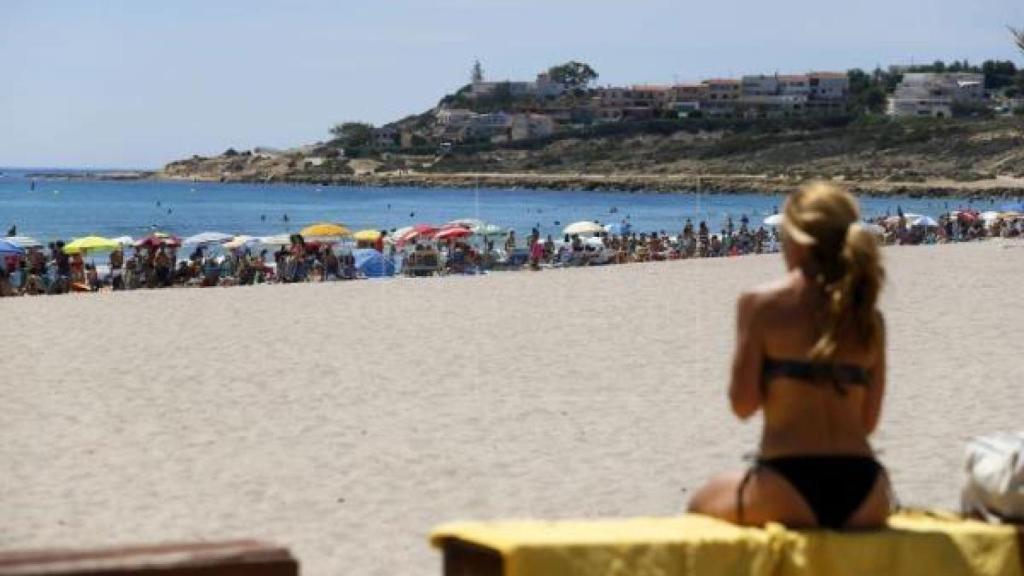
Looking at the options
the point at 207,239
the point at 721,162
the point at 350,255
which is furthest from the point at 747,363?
the point at 721,162

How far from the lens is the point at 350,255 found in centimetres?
3153

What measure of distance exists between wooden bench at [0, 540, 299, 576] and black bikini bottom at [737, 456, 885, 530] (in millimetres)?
1164

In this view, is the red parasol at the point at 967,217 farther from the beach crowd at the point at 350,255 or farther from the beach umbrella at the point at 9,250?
the beach umbrella at the point at 9,250

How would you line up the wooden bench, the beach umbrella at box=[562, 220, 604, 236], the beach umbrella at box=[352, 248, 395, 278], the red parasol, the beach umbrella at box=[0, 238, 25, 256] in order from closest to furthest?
the wooden bench < the beach umbrella at box=[0, 238, 25, 256] < the beach umbrella at box=[352, 248, 395, 278] < the beach umbrella at box=[562, 220, 604, 236] < the red parasol

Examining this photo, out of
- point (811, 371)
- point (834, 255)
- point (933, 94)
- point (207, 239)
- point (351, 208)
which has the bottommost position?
point (351, 208)

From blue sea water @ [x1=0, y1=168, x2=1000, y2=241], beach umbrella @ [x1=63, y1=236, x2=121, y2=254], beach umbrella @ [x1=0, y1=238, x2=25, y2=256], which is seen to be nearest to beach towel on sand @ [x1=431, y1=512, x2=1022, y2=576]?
beach umbrella @ [x1=0, y1=238, x2=25, y2=256]

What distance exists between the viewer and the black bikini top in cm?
425

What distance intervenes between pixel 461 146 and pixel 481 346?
6203 inches

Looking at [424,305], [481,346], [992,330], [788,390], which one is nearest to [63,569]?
[788,390]

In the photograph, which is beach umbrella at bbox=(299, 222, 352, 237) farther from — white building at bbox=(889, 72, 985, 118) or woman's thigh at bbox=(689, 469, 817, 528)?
white building at bbox=(889, 72, 985, 118)

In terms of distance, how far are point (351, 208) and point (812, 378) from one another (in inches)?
3970

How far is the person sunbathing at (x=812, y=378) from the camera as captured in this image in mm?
4172

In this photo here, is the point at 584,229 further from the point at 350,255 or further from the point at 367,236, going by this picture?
the point at 350,255

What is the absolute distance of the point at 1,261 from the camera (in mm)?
30734
